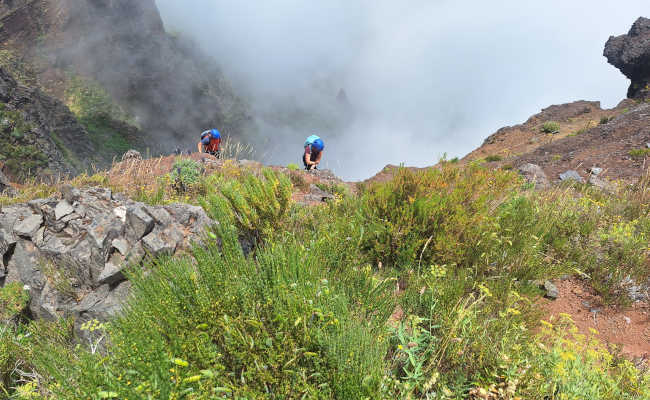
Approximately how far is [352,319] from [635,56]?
44740 mm

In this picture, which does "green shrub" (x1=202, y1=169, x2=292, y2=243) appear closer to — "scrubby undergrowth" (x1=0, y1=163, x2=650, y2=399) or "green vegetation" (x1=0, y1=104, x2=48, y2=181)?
"scrubby undergrowth" (x1=0, y1=163, x2=650, y2=399)

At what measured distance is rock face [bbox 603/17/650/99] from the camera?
28.3 metres

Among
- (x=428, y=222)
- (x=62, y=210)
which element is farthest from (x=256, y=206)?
(x=62, y=210)

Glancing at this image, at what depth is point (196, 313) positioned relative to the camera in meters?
1.59

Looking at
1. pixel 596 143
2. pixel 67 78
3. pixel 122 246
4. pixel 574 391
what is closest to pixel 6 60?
pixel 67 78

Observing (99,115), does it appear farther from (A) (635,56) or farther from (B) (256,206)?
(A) (635,56)

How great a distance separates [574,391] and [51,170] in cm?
3052

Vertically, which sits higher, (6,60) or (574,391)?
(6,60)

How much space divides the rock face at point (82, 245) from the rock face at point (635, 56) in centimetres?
4292

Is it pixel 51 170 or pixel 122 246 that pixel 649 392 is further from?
pixel 51 170

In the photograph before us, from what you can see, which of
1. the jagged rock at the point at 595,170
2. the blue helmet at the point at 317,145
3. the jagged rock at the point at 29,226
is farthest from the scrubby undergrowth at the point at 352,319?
the jagged rock at the point at 595,170

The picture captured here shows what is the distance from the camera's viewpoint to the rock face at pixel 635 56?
28312mm

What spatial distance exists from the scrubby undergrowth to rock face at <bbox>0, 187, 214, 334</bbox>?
0.28 meters

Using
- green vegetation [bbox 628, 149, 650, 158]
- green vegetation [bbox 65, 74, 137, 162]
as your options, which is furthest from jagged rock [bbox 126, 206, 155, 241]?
green vegetation [bbox 65, 74, 137, 162]
